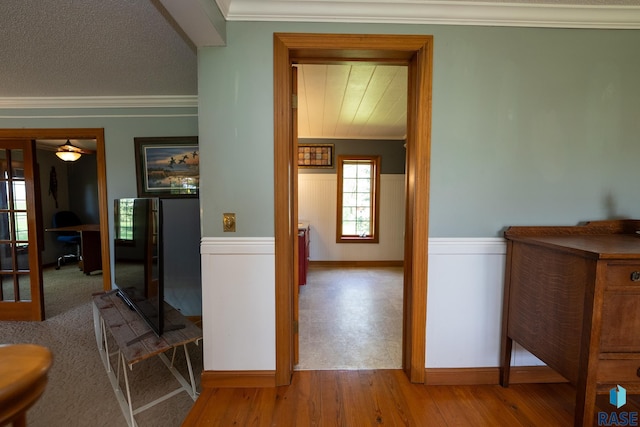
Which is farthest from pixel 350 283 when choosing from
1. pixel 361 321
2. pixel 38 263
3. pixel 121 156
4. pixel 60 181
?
pixel 60 181

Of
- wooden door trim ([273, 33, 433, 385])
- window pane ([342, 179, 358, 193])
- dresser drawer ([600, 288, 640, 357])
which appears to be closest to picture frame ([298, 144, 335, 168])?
window pane ([342, 179, 358, 193])

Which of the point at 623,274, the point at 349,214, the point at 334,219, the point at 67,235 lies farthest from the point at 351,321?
the point at 67,235

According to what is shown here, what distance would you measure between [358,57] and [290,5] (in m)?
0.49

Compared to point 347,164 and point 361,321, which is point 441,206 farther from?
point 347,164

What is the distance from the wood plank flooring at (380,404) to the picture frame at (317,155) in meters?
3.53

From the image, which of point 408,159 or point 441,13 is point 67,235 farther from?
point 441,13

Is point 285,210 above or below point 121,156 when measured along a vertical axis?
below

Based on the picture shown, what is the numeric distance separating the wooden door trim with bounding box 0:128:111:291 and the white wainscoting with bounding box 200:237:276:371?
6.08ft

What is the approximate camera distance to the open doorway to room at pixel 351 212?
215 centimetres

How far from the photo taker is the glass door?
2.64 m

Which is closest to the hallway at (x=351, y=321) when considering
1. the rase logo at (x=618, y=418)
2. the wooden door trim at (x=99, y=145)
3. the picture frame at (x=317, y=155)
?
the rase logo at (x=618, y=418)

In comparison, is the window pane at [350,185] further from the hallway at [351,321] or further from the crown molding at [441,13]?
the crown molding at [441,13]

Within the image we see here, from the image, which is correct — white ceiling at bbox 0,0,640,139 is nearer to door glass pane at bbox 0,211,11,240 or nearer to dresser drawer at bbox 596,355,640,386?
door glass pane at bbox 0,211,11,240

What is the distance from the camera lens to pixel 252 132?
5.07ft
